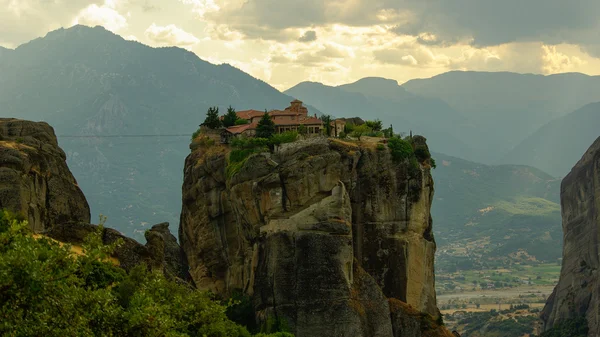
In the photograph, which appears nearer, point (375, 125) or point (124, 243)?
point (124, 243)

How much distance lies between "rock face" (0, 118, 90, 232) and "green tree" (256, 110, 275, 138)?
17229 mm

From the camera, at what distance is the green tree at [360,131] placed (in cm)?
9099

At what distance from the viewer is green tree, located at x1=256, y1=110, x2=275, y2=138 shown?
91875mm

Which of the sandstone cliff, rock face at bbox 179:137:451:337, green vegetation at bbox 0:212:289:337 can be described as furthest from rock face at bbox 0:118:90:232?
A: green vegetation at bbox 0:212:289:337

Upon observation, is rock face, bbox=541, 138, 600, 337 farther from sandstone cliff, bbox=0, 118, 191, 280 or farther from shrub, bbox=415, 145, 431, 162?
sandstone cliff, bbox=0, 118, 191, 280

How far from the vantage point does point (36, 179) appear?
257ft

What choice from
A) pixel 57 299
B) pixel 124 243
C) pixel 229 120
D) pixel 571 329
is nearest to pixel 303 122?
pixel 229 120

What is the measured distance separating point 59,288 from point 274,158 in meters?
52.9

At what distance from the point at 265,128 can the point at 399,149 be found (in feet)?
42.6

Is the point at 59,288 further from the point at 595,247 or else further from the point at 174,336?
the point at 595,247

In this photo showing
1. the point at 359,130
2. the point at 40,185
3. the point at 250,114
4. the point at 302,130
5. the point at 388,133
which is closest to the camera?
the point at 40,185

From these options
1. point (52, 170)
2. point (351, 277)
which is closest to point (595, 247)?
point (351, 277)

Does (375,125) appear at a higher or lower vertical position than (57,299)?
higher

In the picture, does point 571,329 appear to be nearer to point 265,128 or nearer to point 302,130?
point 302,130
